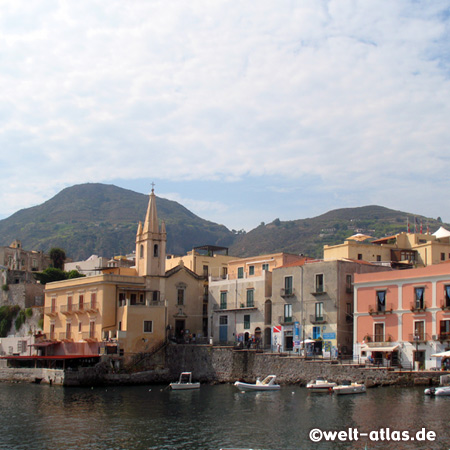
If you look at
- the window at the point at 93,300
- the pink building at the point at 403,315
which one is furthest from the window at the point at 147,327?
the pink building at the point at 403,315

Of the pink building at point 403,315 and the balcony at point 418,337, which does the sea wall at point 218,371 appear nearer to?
the pink building at point 403,315

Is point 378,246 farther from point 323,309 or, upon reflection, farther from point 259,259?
point 323,309

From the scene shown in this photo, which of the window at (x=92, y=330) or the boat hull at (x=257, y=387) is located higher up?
the window at (x=92, y=330)

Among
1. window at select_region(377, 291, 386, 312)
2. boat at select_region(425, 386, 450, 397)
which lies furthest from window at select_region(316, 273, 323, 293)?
boat at select_region(425, 386, 450, 397)

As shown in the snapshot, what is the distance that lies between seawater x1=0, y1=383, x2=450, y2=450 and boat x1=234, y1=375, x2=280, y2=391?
2.95ft

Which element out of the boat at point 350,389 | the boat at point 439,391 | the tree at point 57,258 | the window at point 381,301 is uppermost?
the tree at point 57,258

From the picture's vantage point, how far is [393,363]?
52.4 meters

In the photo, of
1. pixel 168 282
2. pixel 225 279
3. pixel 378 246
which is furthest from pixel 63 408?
pixel 378 246

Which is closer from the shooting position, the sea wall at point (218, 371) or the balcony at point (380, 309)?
the sea wall at point (218, 371)

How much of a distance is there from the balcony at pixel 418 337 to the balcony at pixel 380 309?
2.96 meters

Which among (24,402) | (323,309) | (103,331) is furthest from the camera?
(103,331)

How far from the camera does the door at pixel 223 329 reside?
69.5 metres

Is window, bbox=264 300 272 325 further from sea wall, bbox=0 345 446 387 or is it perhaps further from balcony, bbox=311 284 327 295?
balcony, bbox=311 284 327 295

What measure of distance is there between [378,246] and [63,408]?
145 ft
